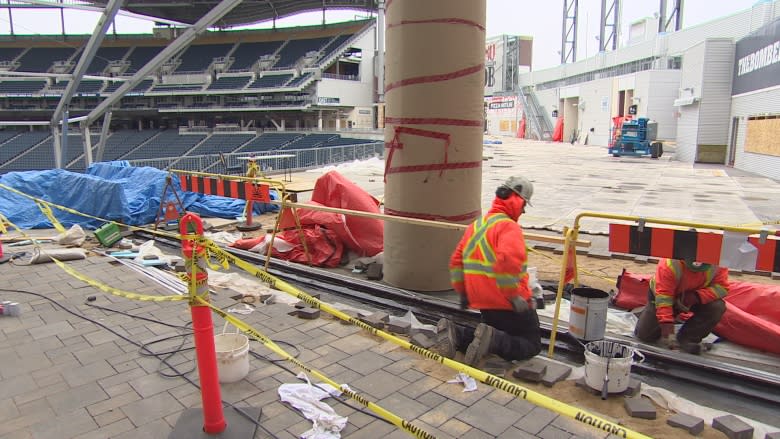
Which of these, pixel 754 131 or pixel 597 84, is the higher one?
pixel 597 84

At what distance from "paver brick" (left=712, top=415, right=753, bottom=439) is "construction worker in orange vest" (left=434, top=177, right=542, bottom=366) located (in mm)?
1320

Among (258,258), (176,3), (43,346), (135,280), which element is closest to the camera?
(43,346)

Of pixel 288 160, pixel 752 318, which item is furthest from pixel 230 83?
pixel 752 318

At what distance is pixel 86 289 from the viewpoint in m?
6.07

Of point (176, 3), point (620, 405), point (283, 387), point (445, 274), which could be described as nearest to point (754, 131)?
point (445, 274)

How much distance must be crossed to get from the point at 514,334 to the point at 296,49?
48.5 meters

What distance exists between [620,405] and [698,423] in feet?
1.56

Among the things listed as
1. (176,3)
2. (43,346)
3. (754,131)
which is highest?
(176,3)

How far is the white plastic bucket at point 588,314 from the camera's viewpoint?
4.31m

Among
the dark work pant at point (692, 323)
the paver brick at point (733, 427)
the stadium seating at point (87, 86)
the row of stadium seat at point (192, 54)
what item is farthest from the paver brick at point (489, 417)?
the stadium seating at point (87, 86)

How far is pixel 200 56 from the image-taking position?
50.2 metres

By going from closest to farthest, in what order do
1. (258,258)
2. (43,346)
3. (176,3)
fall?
(43,346), (258,258), (176,3)

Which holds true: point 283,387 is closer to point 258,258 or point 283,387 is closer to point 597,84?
point 258,258

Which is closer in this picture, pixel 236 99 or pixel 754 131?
pixel 754 131
